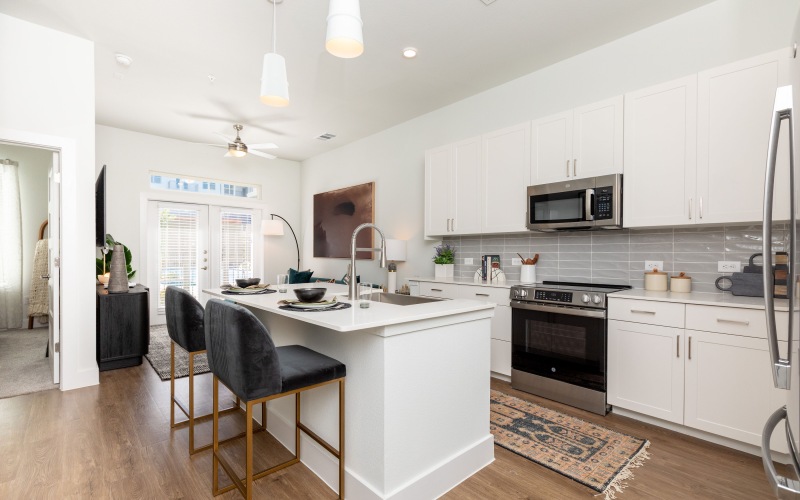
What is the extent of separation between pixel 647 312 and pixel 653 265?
0.60 metres

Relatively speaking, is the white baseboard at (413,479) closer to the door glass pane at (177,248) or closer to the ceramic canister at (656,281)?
the ceramic canister at (656,281)

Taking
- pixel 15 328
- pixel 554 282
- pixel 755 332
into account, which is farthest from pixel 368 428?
pixel 15 328

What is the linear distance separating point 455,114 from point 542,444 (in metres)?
3.53

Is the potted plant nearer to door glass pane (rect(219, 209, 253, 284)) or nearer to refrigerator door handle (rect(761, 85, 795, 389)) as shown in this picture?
refrigerator door handle (rect(761, 85, 795, 389))

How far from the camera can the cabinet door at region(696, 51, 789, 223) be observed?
7.52ft

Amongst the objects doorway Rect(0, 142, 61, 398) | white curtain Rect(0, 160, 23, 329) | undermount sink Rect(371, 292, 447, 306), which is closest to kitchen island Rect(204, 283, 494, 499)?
undermount sink Rect(371, 292, 447, 306)

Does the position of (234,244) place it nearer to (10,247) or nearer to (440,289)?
(10,247)

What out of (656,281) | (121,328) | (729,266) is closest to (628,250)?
(656,281)

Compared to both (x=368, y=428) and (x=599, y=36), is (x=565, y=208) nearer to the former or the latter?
(x=599, y=36)

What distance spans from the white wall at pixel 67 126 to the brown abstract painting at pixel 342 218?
2.98m

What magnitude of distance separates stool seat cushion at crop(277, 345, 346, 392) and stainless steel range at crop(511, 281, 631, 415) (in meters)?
1.85

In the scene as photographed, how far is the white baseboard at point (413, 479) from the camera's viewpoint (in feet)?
5.71

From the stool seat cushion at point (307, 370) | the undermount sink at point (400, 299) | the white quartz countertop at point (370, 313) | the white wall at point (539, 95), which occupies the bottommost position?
the stool seat cushion at point (307, 370)

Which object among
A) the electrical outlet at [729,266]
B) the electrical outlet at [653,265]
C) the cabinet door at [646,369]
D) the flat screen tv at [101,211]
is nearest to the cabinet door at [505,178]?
the electrical outlet at [653,265]
